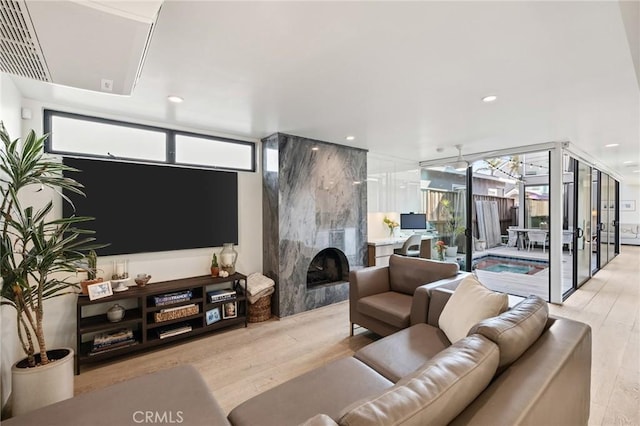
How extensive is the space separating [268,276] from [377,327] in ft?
5.67

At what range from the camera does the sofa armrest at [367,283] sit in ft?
10.2

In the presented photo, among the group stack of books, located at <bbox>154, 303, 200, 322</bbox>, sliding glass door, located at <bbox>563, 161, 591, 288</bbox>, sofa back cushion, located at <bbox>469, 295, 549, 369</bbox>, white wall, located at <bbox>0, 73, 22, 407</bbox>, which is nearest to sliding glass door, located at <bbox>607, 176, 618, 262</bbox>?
sliding glass door, located at <bbox>563, 161, 591, 288</bbox>

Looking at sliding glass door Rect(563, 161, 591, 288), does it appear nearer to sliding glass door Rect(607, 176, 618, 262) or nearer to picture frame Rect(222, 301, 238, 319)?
sliding glass door Rect(607, 176, 618, 262)

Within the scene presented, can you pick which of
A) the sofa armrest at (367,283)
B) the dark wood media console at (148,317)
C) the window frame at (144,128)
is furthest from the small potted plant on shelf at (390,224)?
the dark wood media console at (148,317)

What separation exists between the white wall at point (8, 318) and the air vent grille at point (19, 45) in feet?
1.74

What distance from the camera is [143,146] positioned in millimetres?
3266

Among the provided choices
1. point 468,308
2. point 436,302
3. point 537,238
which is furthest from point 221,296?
point 537,238

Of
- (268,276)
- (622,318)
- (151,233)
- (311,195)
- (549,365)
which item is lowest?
(622,318)

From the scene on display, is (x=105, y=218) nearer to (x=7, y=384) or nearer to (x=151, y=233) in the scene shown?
(x=151, y=233)

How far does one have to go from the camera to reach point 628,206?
10.0 m

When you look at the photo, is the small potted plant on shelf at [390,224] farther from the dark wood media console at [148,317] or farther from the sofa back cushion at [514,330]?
the sofa back cushion at [514,330]

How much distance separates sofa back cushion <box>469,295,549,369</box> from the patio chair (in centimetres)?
938

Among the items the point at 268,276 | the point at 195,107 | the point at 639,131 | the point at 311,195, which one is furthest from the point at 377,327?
the point at 639,131

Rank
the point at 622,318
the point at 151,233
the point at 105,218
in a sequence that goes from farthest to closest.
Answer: the point at 622,318, the point at 151,233, the point at 105,218
